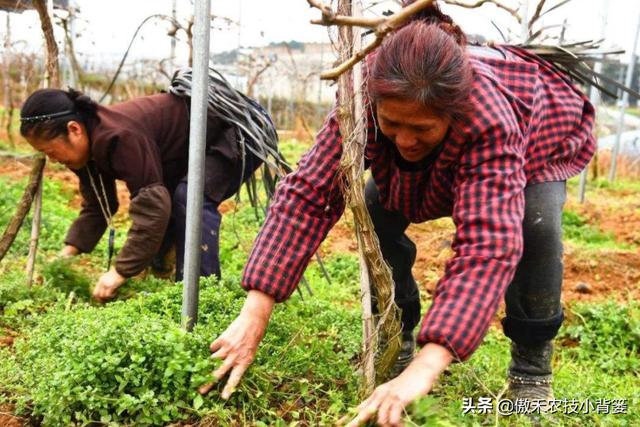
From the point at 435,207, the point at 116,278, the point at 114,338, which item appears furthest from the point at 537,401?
the point at 116,278

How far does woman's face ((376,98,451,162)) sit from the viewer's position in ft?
5.42

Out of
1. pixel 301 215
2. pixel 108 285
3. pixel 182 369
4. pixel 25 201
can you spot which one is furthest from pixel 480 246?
pixel 25 201

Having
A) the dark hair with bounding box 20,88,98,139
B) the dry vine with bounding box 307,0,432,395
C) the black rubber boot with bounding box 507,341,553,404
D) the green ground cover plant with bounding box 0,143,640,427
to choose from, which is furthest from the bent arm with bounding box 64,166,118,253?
the black rubber boot with bounding box 507,341,553,404

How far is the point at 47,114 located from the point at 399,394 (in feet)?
6.65

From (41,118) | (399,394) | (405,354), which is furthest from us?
(41,118)

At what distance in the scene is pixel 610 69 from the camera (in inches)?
763

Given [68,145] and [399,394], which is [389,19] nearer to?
[399,394]

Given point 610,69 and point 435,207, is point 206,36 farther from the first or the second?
point 610,69

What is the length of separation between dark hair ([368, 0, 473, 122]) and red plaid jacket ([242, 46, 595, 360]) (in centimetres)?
9

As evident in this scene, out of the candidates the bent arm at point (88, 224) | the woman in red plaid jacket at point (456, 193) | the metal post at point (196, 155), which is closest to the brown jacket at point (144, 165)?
the bent arm at point (88, 224)

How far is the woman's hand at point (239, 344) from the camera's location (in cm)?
187

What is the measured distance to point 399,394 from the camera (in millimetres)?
1507

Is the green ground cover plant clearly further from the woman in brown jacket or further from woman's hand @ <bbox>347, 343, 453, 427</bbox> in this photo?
the woman in brown jacket

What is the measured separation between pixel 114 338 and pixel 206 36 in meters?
0.97
